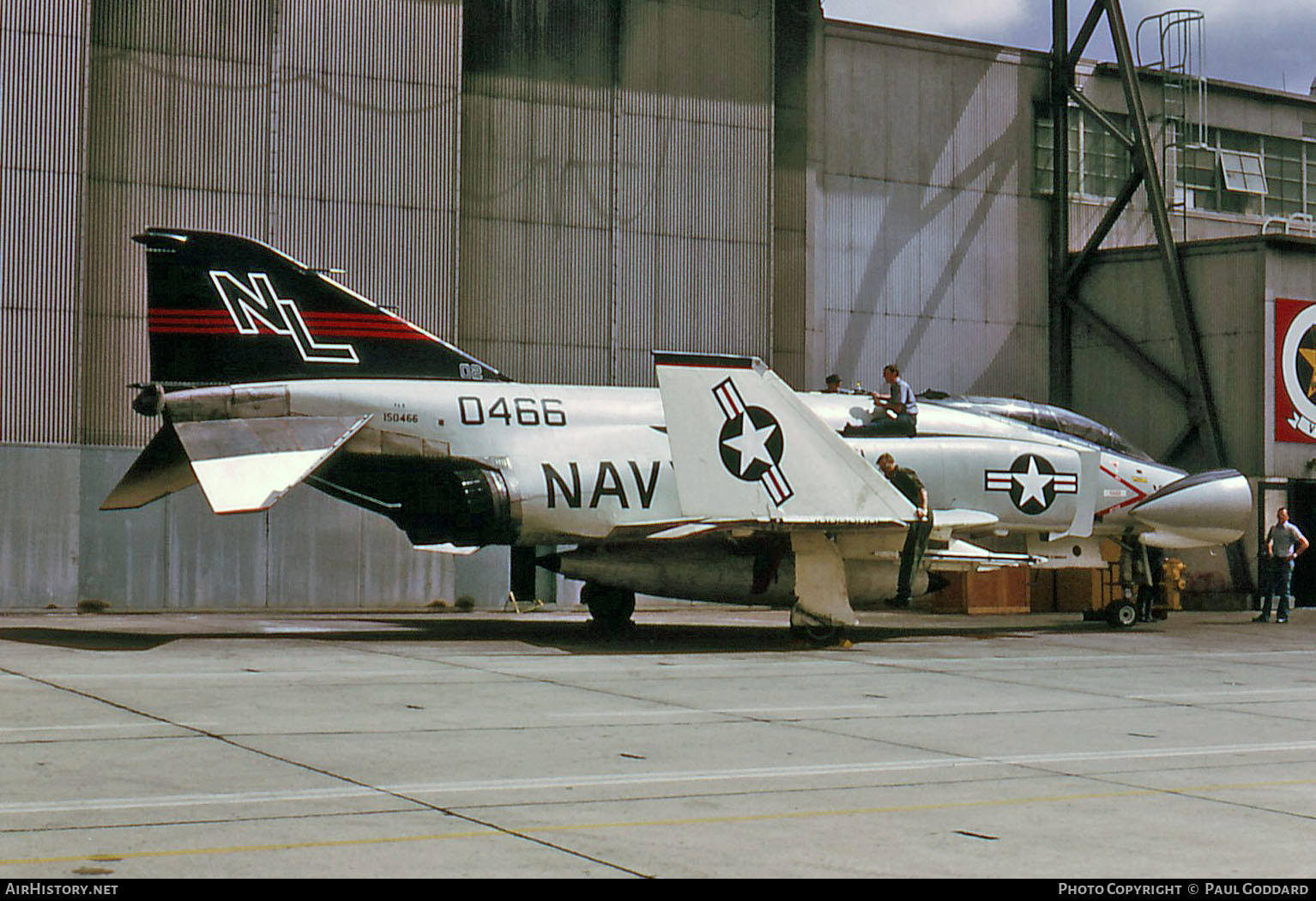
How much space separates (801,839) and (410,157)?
67.4 ft

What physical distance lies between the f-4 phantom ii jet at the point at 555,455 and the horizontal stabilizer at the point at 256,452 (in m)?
0.03

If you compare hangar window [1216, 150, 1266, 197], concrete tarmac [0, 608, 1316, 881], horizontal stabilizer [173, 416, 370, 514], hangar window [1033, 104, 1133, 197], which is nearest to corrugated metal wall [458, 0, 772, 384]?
hangar window [1033, 104, 1133, 197]

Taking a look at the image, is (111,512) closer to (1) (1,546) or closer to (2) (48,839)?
(1) (1,546)

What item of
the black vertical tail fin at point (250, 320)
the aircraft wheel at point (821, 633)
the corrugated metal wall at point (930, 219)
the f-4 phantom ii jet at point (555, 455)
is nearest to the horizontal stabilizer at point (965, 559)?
the f-4 phantom ii jet at point (555, 455)

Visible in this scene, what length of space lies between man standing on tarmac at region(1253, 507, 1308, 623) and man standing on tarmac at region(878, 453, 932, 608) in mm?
9333

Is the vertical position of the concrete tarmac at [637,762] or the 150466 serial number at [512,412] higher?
the 150466 serial number at [512,412]

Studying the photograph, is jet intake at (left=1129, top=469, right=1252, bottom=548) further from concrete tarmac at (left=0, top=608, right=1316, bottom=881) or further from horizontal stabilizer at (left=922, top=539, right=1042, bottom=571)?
concrete tarmac at (left=0, top=608, right=1316, bottom=881)

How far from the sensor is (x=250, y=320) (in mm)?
16922

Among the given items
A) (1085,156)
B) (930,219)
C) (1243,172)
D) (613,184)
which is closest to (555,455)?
(613,184)

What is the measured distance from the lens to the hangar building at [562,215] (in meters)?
22.8

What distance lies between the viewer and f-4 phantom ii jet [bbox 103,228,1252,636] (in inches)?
643

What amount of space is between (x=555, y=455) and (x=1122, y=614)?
29.6 ft

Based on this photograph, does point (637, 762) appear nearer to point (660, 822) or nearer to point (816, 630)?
point (660, 822)

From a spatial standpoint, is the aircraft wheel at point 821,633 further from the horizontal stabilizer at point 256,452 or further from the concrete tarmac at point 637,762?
the horizontal stabilizer at point 256,452
